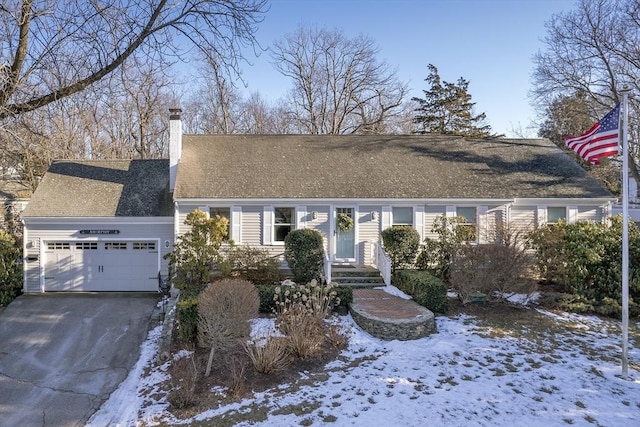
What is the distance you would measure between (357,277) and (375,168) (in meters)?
5.00

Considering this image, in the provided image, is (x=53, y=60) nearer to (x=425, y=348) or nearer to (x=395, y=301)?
(x=425, y=348)

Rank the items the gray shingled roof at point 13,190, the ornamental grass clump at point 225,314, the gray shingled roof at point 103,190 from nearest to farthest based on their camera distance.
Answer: the ornamental grass clump at point 225,314
the gray shingled roof at point 103,190
the gray shingled roof at point 13,190

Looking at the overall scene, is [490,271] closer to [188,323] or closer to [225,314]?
[225,314]

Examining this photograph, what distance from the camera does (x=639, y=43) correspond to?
732 inches

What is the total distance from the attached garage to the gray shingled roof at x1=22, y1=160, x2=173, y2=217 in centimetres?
4

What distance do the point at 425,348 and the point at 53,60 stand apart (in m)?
8.33

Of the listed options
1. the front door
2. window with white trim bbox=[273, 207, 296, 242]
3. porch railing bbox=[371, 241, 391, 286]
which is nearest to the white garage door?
window with white trim bbox=[273, 207, 296, 242]

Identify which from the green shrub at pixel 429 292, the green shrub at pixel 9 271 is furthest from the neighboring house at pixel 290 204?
the green shrub at pixel 429 292

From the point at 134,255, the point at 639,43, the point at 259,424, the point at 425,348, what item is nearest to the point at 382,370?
the point at 425,348

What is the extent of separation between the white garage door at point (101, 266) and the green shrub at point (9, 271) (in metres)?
0.93

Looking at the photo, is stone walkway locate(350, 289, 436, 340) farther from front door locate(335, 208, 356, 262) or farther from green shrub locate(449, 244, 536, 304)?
front door locate(335, 208, 356, 262)

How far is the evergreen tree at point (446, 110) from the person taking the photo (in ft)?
104

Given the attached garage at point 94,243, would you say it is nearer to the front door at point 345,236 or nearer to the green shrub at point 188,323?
the green shrub at point 188,323

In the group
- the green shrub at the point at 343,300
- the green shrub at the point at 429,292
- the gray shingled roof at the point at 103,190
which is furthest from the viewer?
the gray shingled roof at the point at 103,190
